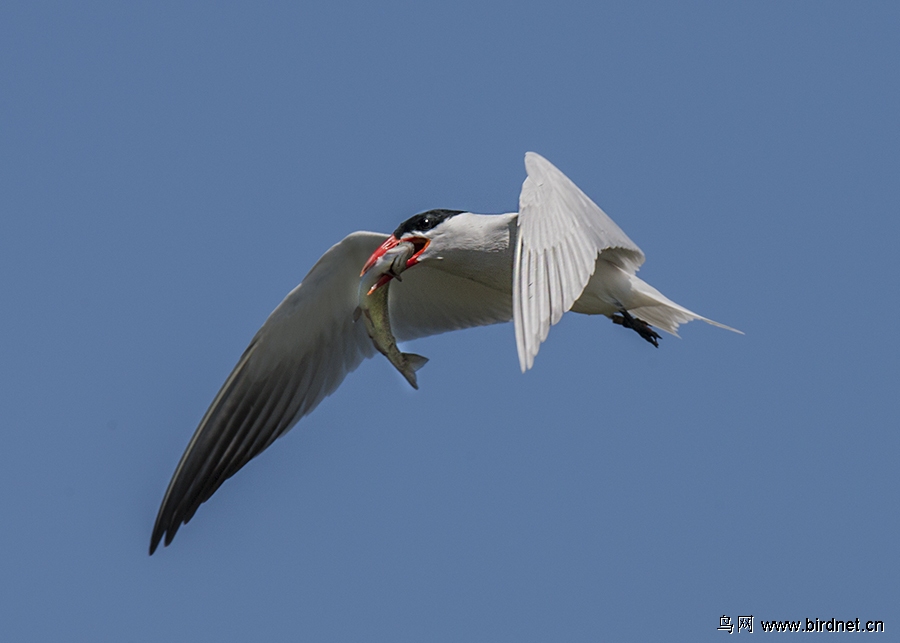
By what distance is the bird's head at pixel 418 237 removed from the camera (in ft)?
24.2

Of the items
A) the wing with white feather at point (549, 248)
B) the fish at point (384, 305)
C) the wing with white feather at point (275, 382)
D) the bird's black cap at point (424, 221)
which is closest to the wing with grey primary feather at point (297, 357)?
the wing with white feather at point (275, 382)

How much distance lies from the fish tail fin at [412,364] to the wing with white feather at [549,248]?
158 centimetres

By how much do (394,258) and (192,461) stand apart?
7.48 feet

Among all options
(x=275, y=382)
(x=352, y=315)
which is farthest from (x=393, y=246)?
(x=275, y=382)

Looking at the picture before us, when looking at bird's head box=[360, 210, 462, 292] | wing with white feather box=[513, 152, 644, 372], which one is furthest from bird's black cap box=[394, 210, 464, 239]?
wing with white feather box=[513, 152, 644, 372]

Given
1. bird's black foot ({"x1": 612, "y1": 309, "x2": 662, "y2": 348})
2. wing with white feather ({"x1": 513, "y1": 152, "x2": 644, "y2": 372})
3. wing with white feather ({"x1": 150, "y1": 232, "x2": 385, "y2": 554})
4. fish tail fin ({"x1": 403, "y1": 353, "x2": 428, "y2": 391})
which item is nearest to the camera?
wing with white feather ({"x1": 513, "y1": 152, "x2": 644, "y2": 372})

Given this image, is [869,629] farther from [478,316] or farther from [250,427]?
[250,427]

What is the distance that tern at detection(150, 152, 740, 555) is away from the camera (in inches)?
288

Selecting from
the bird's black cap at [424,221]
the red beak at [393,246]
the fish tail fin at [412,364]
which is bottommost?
the fish tail fin at [412,364]

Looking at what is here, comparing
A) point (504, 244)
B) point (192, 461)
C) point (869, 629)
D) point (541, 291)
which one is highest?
point (504, 244)

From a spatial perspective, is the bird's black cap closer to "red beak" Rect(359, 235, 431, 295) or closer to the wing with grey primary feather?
"red beak" Rect(359, 235, 431, 295)

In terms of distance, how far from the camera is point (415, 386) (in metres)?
7.20

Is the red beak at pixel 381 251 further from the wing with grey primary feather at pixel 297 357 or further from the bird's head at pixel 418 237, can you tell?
the wing with grey primary feather at pixel 297 357

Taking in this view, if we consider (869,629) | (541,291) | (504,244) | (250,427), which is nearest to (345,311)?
(250,427)
